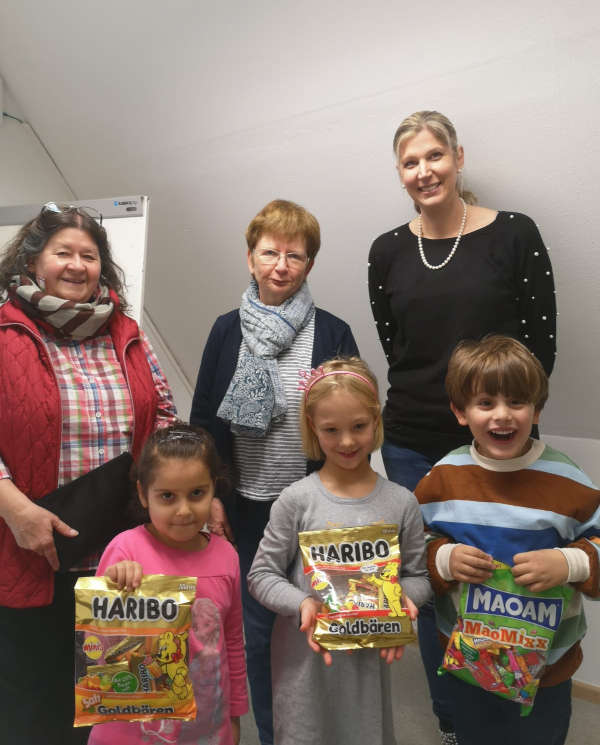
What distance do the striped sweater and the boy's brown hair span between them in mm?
128

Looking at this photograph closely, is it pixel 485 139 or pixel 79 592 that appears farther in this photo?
pixel 485 139

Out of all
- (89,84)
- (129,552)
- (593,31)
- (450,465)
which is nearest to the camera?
(129,552)

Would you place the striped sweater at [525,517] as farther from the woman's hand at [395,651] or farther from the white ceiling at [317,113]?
the white ceiling at [317,113]

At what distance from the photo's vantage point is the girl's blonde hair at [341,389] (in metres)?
1.28

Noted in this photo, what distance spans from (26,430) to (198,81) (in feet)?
4.63

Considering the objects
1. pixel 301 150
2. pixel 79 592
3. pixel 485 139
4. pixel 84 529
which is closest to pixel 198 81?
pixel 301 150

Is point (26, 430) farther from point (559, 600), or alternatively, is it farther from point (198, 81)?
point (198, 81)

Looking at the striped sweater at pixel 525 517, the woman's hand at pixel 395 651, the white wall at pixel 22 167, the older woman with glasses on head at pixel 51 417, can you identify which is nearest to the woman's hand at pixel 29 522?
the older woman with glasses on head at pixel 51 417

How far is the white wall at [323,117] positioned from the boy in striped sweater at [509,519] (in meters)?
0.70

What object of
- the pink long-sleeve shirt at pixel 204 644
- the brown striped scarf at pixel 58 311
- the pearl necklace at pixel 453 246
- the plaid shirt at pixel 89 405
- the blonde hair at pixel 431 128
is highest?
the blonde hair at pixel 431 128

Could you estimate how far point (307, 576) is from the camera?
3.92 feet

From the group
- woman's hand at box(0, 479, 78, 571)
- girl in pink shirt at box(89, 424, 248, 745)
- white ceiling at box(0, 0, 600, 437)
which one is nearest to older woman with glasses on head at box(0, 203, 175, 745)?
woman's hand at box(0, 479, 78, 571)

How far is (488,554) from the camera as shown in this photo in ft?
4.02

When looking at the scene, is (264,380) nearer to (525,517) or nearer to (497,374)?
(497,374)
